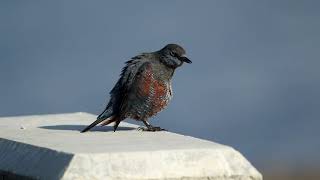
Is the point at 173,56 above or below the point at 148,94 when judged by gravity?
above

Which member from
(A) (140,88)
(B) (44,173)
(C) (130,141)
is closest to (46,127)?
(A) (140,88)

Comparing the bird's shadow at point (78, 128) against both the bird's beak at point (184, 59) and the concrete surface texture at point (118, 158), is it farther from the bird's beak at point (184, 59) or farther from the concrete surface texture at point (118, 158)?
the bird's beak at point (184, 59)

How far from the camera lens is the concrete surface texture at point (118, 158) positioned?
286 inches

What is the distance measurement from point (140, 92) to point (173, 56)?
601mm

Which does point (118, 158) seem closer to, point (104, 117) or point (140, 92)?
point (104, 117)

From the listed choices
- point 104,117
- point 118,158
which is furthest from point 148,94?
point 118,158

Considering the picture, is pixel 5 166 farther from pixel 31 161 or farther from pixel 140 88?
pixel 140 88

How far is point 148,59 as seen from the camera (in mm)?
10000

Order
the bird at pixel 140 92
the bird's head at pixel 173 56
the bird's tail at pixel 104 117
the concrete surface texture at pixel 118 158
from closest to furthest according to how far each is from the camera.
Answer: the concrete surface texture at pixel 118 158
the bird's tail at pixel 104 117
the bird at pixel 140 92
the bird's head at pixel 173 56

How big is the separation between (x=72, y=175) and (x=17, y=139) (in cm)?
139

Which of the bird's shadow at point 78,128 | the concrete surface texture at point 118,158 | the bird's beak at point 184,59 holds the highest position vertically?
the bird's beak at point 184,59

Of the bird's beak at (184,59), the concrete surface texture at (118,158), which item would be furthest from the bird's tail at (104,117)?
the bird's beak at (184,59)

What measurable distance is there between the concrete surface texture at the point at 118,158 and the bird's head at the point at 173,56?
139 centimetres

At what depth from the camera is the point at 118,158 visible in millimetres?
7340
